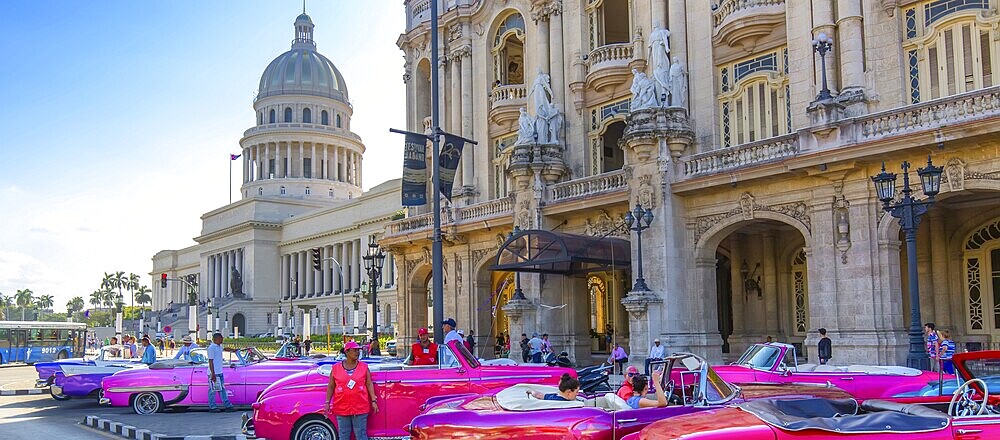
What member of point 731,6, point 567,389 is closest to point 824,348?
point 731,6

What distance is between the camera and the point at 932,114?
20.0m

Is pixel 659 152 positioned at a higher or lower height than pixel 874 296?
higher

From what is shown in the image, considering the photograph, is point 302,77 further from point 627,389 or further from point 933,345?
point 627,389

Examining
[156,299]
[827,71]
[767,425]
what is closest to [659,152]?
[827,71]

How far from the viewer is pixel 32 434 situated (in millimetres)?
15797

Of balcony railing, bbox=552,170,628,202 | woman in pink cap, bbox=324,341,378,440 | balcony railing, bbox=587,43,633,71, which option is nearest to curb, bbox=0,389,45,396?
balcony railing, bbox=552,170,628,202

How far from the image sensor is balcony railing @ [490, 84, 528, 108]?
112ft

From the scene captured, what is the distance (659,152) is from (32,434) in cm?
1644

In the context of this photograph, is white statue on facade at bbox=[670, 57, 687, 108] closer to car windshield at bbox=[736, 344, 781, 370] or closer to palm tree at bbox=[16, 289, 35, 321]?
car windshield at bbox=[736, 344, 781, 370]

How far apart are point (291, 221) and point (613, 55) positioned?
77.8 meters

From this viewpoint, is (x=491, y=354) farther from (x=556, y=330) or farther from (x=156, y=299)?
(x=156, y=299)

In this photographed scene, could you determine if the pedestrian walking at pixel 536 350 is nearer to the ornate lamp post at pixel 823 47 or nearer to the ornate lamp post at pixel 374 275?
the ornate lamp post at pixel 374 275

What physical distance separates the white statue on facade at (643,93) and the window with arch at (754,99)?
217cm

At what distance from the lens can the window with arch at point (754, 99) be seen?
83.3 feet
